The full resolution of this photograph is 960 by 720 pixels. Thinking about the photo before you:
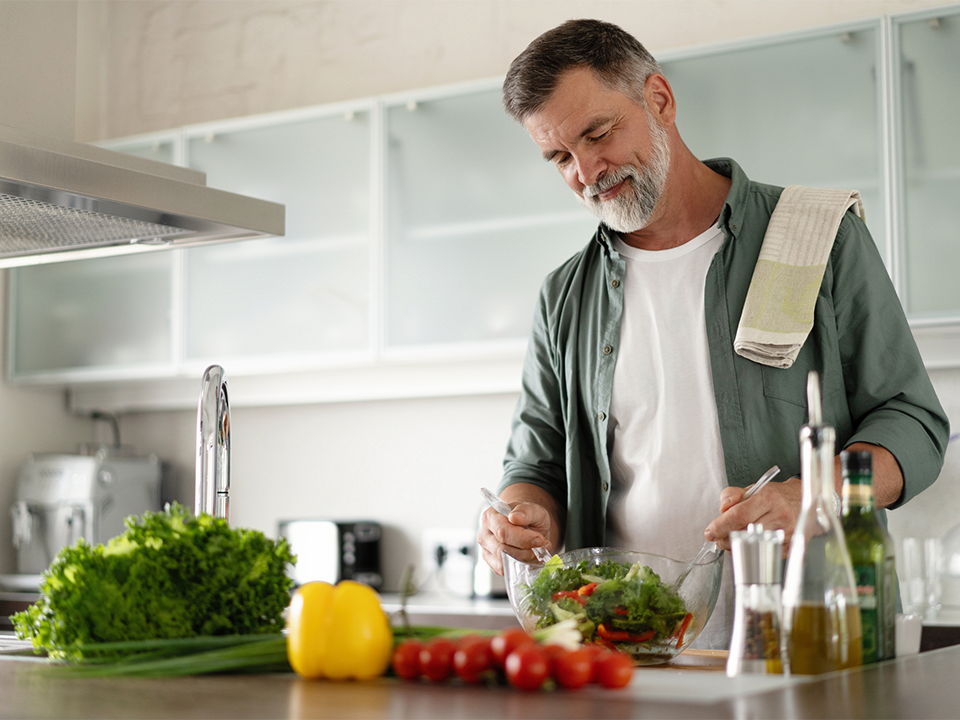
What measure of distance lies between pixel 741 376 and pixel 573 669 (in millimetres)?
886

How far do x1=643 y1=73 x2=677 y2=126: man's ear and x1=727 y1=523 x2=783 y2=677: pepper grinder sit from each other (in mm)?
917

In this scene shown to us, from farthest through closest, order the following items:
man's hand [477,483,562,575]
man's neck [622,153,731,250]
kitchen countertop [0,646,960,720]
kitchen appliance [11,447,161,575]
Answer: kitchen appliance [11,447,161,575]
man's neck [622,153,731,250]
man's hand [477,483,562,575]
kitchen countertop [0,646,960,720]

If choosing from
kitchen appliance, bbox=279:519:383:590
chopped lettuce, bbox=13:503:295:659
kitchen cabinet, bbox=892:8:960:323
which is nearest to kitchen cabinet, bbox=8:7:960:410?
kitchen cabinet, bbox=892:8:960:323

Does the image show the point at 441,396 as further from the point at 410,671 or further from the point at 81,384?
the point at 410,671

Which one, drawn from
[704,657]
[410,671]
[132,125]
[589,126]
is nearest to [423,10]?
[132,125]

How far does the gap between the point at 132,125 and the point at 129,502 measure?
127 centimetres

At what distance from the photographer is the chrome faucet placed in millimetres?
1522

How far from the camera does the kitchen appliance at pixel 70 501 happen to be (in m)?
3.43

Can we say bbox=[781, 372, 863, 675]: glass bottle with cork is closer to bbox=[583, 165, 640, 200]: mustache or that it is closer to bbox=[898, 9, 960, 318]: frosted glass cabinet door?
bbox=[583, 165, 640, 200]: mustache

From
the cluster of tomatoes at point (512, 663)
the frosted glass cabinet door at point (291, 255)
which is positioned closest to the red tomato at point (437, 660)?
the cluster of tomatoes at point (512, 663)

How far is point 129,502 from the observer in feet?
11.6

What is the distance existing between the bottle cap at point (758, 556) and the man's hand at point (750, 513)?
17 centimetres

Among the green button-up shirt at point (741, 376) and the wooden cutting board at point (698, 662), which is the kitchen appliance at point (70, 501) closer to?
the green button-up shirt at point (741, 376)

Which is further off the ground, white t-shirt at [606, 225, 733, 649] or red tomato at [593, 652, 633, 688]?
white t-shirt at [606, 225, 733, 649]
